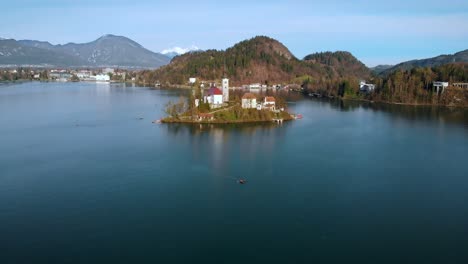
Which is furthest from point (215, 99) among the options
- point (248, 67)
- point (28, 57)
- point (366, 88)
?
point (28, 57)

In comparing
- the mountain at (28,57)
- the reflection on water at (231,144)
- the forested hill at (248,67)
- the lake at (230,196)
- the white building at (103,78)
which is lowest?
the lake at (230,196)

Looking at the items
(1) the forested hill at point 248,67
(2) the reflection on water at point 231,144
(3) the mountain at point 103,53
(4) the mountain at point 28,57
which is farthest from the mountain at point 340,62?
(3) the mountain at point 103,53

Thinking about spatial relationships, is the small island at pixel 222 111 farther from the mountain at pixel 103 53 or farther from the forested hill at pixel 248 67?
the mountain at pixel 103 53

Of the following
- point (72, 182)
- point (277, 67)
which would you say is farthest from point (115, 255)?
point (277, 67)

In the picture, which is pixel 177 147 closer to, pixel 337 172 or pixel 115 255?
pixel 337 172

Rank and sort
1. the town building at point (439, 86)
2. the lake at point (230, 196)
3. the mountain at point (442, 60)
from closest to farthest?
the lake at point (230, 196) → the town building at point (439, 86) → the mountain at point (442, 60)

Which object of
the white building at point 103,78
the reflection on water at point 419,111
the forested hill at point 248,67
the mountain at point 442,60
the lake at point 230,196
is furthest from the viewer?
the mountain at point 442,60
